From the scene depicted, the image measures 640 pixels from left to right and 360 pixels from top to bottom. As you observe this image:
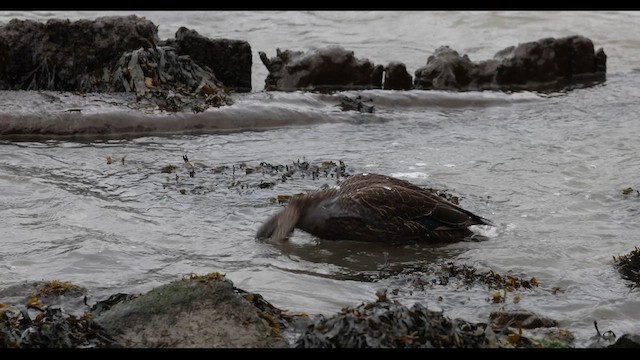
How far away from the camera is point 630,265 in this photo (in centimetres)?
712

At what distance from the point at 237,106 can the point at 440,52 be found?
373cm

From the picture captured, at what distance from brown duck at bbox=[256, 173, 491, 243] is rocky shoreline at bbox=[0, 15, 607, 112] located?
338 centimetres

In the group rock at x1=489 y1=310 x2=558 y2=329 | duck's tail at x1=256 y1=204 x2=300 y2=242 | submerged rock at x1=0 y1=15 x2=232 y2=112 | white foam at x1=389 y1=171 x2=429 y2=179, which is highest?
submerged rock at x1=0 y1=15 x2=232 y2=112

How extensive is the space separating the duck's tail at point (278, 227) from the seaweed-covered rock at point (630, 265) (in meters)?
2.47

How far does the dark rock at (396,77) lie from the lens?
1312 centimetres

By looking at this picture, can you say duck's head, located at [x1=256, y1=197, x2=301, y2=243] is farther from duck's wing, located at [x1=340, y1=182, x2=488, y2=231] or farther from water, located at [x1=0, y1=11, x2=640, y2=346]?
duck's wing, located at [x1=340, y1=182, x2=488, y2=231]

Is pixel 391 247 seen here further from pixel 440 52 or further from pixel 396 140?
pixel 440 52

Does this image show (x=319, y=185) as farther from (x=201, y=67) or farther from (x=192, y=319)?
(x=192, y=319)

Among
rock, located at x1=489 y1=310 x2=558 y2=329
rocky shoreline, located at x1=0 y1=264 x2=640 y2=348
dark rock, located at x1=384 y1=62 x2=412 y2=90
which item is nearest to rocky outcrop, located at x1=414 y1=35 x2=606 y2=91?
dark rock, located at x1=384 y1=62 x2=412 y2=90

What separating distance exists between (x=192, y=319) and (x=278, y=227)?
2481 mm

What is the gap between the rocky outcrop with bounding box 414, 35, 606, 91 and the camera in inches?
528
